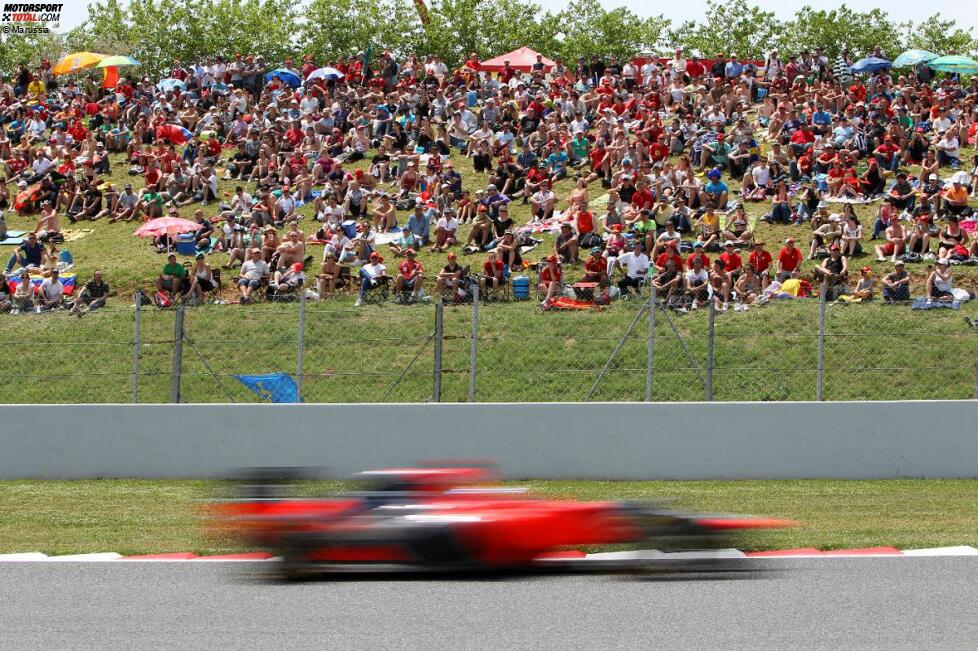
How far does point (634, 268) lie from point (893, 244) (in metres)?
4.06

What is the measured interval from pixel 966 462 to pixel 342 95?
779 inches

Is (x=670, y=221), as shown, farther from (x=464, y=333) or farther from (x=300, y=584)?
(x=300, y=584)

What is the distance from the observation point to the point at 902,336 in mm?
16625

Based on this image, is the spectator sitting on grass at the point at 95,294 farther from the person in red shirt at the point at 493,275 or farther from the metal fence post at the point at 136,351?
the person in red shirt at the point at 493,275

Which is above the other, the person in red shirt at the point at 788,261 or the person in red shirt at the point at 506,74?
the person in red shirt at the point at 506,74

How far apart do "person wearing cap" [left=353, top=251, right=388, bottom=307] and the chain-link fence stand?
2.57 m

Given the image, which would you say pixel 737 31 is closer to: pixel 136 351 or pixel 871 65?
pixel 871 65

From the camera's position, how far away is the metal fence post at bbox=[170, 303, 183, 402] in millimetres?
14688

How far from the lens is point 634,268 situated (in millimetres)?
19656

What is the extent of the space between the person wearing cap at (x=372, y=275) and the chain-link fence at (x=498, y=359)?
2.57 meters

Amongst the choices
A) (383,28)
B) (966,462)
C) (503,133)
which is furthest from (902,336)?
(383,28)

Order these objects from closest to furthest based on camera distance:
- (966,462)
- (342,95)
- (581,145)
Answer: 1. (966,462)
2. (581,145)
3. (342,95)

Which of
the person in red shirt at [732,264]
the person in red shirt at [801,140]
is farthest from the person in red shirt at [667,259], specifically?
the person in red shirt at [801,140]

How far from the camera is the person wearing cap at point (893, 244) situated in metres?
20.4
